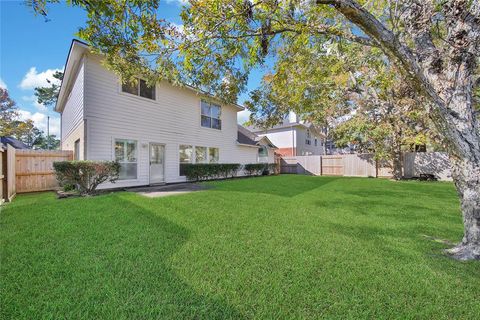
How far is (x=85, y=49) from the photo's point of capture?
8.38 meters

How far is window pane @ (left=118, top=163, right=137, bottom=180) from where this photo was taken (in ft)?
31.7

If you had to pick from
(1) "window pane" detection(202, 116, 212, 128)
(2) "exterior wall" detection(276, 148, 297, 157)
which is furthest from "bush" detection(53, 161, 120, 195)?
(2) "exterior wall" detection(276, 148, 297, 157)

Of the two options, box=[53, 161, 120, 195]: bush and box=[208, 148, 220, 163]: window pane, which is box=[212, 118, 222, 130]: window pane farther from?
box=[53, 161, 120, 195]: bush

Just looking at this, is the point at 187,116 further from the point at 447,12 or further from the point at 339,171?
the point at 339,171

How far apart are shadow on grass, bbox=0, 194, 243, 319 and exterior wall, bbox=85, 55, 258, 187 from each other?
563 cm

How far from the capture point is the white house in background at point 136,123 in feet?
28.8

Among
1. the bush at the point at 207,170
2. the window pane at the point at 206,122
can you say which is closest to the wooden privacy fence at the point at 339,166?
the bush at the point at 207,170

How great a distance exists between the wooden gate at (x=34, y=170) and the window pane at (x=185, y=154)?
5.52 m

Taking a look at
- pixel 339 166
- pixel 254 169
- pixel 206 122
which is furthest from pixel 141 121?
pixel 339 166

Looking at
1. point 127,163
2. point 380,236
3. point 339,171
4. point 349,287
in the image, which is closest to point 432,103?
point 380,236

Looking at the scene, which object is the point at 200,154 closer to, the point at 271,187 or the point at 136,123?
the point at 136,123

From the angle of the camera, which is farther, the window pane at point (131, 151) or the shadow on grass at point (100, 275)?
the window pane at point (131, 151)

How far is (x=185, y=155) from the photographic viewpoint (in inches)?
498

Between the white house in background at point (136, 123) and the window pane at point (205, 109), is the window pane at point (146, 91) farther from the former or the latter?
the window pane at point (205, 109)
